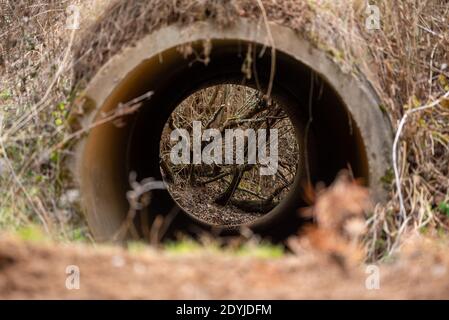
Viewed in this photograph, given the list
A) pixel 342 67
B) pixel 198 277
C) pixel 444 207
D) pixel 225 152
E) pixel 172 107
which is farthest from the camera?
pixel 225 152

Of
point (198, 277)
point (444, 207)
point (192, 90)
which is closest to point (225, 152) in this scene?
point (192, 90)

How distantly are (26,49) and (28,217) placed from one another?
10.2 feet

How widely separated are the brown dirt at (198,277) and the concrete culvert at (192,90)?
129 centimetres

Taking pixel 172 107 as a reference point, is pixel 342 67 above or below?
below

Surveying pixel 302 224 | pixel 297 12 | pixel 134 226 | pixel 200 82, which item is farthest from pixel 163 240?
pixel 297 12

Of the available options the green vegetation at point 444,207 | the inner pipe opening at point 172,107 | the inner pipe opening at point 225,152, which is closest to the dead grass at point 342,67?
the green vegetation at point 444,207

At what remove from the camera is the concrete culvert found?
4297 mm

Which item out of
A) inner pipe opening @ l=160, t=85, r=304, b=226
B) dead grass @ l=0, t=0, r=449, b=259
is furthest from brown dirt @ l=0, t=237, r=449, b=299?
inner pipe opening @ l=160, t=85, r=304, b=226

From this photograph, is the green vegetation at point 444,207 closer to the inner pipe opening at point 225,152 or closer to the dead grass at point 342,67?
the dead grass at point 342,67

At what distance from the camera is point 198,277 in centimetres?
296

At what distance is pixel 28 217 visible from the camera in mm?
4297

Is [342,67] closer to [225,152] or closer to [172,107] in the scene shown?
[172,107]

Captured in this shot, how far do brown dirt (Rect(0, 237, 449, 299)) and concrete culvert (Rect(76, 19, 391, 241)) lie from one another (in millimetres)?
1291

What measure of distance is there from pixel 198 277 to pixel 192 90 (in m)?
4.03
